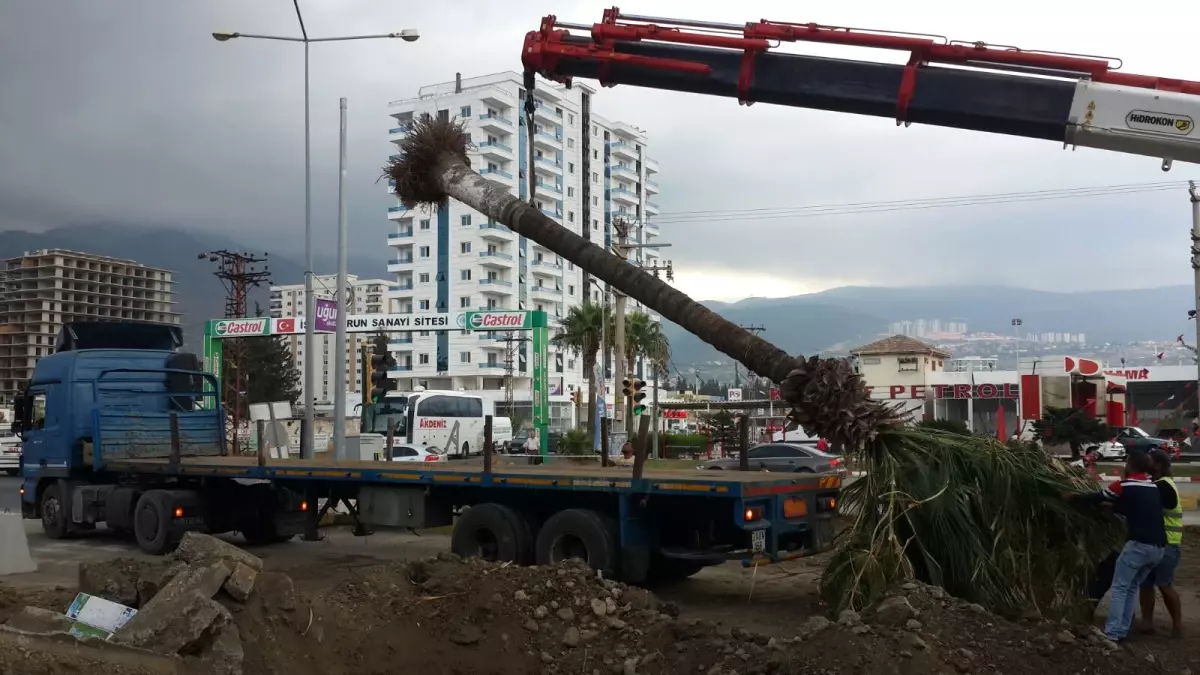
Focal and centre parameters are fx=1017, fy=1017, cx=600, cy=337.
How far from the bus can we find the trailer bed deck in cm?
2672

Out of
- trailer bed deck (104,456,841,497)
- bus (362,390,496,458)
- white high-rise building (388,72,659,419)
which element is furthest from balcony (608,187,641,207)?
trailer bed deck (104,456,841,497)

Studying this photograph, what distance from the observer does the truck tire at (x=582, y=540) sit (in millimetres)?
10000

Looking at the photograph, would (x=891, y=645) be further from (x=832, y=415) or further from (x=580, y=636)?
(x=832, y=415)

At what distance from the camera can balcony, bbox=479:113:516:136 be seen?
285 feet

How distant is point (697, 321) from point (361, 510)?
16.8 feet

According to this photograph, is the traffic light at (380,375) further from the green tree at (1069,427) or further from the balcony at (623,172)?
the balcony at (623,172)

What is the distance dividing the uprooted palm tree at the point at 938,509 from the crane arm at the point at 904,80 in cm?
282

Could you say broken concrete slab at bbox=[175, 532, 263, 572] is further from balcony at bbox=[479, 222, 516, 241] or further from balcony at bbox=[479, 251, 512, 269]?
balcony at bbox=[479, 222, 516, 241]

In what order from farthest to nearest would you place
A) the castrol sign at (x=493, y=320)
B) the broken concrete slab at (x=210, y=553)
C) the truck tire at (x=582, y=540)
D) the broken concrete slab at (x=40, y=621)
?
the castrol sign at (x=493, y=320), the truck tire at (x=582, y=540), the broken concrete slab at (x=210, y=553), the broken concrete slab at (x=40, y=621)

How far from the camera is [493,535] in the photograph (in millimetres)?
11062

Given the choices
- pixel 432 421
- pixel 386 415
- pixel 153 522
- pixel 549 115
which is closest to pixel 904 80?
pixel 153 522

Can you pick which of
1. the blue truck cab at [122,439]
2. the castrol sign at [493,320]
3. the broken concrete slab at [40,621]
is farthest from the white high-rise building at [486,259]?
the broken concrete slab at [40,621]

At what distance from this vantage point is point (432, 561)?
8.85 meters

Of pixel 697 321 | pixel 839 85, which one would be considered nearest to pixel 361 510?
pixel 697 321
